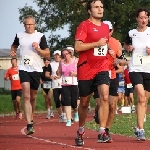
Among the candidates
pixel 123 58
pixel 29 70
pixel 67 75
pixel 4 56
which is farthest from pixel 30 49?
pixel 4 56

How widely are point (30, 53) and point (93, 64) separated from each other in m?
3.09

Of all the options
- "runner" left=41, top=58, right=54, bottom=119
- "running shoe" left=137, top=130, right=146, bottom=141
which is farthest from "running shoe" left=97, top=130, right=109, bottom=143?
"runner" left=41, top=58, right=54, bottom=119

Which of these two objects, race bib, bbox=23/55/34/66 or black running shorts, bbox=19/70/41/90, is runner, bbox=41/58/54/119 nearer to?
black running shorts, bbox=19/70/41/90

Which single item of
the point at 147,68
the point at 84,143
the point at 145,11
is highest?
the point at 145,11

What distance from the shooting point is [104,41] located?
1259 centimetres

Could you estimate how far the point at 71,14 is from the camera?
6719 centimetres

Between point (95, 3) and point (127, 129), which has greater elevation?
point (95, 3)

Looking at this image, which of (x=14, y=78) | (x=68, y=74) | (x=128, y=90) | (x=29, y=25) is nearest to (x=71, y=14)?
(x=128, y=90)

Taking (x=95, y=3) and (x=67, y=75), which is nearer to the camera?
(x=95, y=3)

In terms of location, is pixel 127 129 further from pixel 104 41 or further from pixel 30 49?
pixel 104 41

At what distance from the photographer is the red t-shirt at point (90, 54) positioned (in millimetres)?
12734

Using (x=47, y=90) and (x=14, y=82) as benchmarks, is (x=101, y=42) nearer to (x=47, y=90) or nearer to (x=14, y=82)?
(x=47, y=90)

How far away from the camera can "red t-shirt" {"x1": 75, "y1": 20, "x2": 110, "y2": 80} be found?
12.7 m

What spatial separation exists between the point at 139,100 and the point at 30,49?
2852mm
